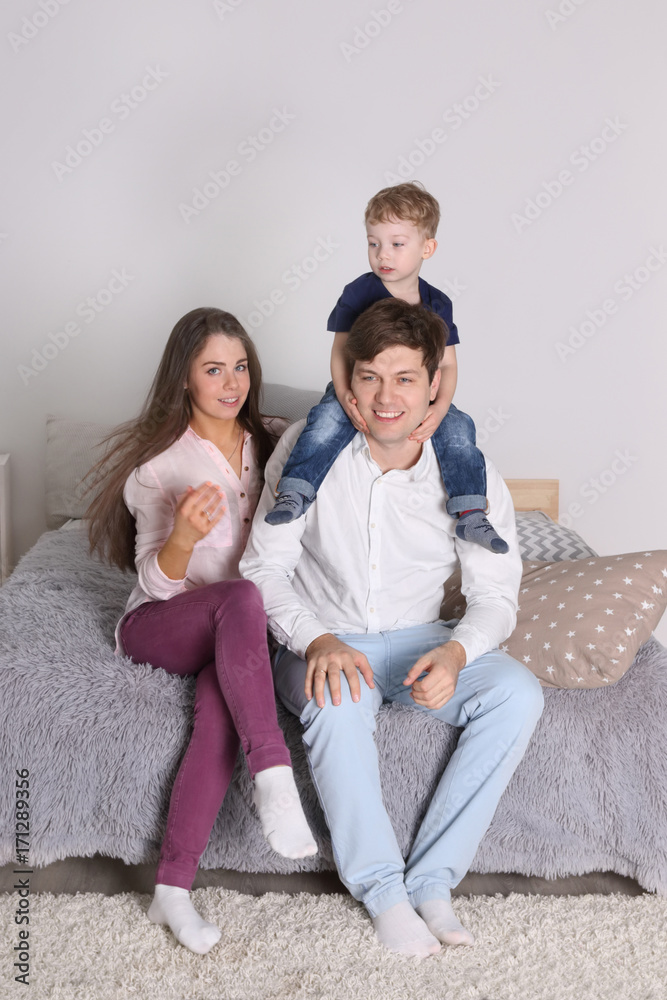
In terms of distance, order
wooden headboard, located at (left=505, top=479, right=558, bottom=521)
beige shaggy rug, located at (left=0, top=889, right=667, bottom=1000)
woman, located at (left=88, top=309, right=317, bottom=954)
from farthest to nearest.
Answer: wooden headboard, located at (left=505, top=479, right=558, bottom=521) → woman, located at (left=88, top=309, right=317, bottom=954) → beige shaggy rug, located at (left=0, top=889, right=667, bottom=1000)

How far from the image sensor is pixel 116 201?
2840 mm

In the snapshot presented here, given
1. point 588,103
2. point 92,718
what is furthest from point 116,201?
point 92,718

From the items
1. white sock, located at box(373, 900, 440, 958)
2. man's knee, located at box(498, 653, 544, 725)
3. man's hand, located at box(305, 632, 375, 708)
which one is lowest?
white sock, located at box(373, 900, 440, 958)

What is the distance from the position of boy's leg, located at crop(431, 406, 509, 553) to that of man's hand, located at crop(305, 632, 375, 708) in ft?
1.10

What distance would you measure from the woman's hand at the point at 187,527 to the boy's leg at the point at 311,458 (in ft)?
0.39

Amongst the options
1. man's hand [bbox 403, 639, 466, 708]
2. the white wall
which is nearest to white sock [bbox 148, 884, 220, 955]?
man's hand [bbox 403, 639, 466, 708]

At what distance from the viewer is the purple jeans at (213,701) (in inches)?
56.6

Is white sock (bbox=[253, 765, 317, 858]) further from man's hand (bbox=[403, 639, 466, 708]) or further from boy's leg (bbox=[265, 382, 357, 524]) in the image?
boy's leg (bbox=[265, 382, 357, 524])

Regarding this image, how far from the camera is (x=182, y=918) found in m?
1.39

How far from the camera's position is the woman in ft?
4.67

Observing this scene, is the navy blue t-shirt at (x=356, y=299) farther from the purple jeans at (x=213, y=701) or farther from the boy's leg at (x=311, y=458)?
the purple jeans at (x=213, y=701)

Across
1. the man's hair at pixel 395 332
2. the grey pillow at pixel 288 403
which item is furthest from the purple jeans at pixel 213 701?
the grey pillow at pixel 288 403

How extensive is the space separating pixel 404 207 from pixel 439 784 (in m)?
1.14

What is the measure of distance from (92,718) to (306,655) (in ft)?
1.32
